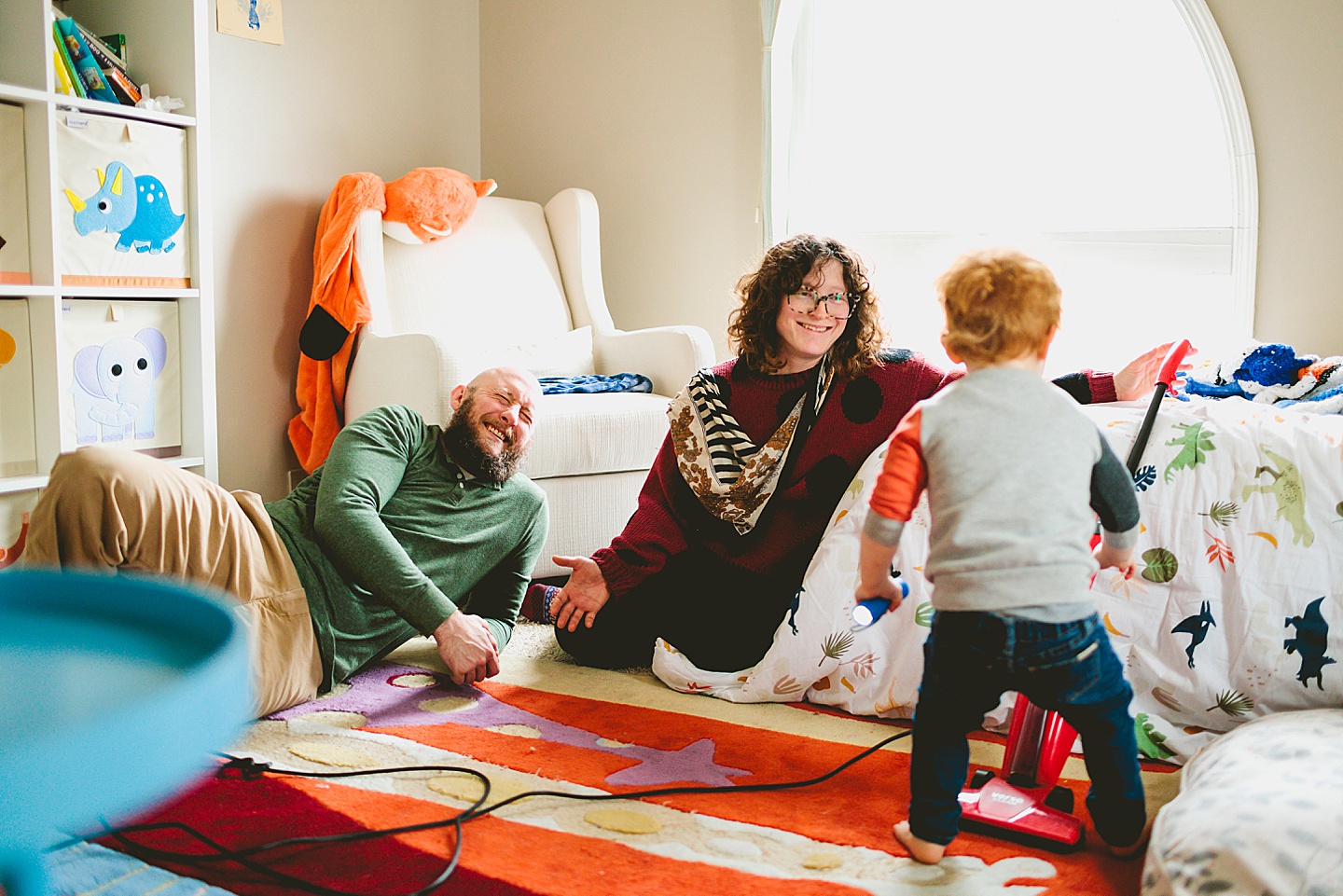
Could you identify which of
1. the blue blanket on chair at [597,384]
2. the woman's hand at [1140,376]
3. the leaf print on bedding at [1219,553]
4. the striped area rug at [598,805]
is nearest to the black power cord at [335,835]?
the striped area rug at [598,805]

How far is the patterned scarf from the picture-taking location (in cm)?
184

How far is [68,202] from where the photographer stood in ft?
6.67

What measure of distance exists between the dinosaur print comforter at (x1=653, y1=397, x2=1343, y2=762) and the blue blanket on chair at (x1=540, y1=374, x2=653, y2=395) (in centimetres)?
124

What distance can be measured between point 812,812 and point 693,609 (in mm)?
586

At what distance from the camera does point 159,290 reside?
2.23 meters

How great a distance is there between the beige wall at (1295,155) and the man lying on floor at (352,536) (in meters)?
1.85

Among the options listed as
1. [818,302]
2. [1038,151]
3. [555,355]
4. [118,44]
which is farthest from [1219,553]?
[118,44]

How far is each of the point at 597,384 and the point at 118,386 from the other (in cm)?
112

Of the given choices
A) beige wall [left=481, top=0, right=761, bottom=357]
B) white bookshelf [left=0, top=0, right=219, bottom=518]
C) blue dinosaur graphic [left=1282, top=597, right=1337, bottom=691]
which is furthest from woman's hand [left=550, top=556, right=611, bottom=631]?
beige wall [left=481, top=0, right=761, bottom=357]

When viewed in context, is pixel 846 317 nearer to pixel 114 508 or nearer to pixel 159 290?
pixel 114 508

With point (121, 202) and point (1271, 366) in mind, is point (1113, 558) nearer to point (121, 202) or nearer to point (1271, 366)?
point (1271, 366)

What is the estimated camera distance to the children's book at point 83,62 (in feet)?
6.82

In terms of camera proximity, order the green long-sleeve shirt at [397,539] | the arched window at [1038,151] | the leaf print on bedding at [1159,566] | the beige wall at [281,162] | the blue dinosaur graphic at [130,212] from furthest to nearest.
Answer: the beige wall at [281,162] → the arched window at [1038,151] → the blue dinosaur graphic at [130,212] → the green long-sleeve shirt at [397,539] → the leaf print on bedding at [1159,566]

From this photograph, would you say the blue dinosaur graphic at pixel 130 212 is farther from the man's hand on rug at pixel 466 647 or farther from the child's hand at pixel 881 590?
the child's hand at pixel 881 590
